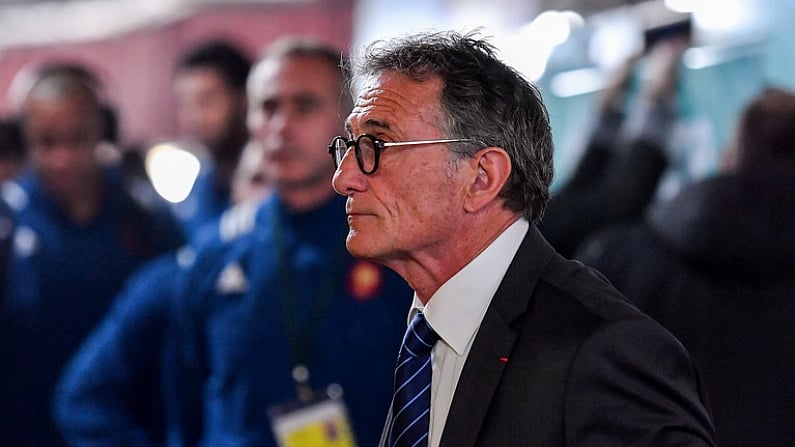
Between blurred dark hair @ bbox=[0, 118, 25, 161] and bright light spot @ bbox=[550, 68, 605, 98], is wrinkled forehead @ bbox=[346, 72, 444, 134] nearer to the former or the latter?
bright light spot @ bbox=[550, 68, 605, 98]

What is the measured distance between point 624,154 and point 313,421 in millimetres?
1438

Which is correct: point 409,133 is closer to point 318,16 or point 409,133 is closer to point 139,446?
point 139,446

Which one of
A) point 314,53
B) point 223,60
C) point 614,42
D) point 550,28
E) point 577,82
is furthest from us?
point 223,60

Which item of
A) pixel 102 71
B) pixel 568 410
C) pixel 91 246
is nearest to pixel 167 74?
pixel 102 71

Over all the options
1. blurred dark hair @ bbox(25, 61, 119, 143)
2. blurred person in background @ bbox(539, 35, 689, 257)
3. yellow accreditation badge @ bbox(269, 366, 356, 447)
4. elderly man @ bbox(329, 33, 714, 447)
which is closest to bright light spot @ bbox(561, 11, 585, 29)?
blurred person in background @ bbox(539, 35, 689, 257)

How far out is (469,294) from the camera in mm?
1581

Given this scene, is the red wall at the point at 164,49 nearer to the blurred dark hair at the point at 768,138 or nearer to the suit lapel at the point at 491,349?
the blurred dark hair at the point at 768,138

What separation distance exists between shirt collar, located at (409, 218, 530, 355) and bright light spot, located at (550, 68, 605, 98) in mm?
2556

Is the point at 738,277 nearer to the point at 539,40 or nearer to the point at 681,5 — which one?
the point at 681,5

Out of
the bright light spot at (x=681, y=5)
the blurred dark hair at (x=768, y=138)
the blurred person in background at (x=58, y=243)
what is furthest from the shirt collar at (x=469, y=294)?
the blurred person in background at (x=58, y=243)

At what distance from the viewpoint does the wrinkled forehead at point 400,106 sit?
1.61 meters

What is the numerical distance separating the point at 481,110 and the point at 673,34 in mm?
2345

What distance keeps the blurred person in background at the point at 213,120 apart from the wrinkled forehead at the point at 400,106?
280 centimetres

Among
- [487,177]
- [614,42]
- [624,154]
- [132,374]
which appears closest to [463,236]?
[487,177]
